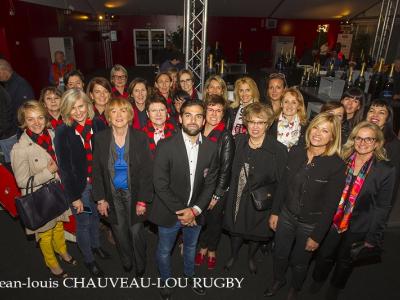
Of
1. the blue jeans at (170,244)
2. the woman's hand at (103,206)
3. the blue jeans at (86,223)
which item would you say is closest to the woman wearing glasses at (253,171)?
the blue jeans at (170,244)

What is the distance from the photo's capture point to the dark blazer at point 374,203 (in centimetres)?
225

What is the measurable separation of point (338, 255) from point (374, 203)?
24.5 inches

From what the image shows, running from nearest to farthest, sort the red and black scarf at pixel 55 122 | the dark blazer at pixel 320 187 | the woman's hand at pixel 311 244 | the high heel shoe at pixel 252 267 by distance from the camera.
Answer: the dark blazer at pixel 320 187, the woman's hand at pixel 311 244, the red and black scarf at pixel 55 122, the high heel shoe at pixel 252 267

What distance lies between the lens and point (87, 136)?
2678 millimetres

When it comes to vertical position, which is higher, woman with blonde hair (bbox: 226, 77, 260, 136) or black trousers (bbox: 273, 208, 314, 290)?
woman with blonde hair (bbox: 226, 77, 260, 136)

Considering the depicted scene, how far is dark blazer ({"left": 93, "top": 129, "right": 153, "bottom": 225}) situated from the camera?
2477 mm

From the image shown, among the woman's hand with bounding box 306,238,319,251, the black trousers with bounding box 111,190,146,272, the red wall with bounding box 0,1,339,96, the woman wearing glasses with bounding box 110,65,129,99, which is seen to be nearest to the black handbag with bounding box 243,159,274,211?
the woman's hand with bounding box 306,238,319,251

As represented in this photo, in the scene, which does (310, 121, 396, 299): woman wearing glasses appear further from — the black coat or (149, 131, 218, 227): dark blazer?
(149, 131, 218, 227): dark blazer

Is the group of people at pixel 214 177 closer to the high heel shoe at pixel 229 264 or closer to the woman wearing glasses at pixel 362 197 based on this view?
the woman wearing glasses at pixel 362 197

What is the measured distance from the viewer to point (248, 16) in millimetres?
17031

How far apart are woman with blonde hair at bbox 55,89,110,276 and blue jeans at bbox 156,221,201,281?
2.72 feet

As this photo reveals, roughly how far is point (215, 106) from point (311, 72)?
419 cm

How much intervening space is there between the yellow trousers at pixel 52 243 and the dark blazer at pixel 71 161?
0.47 m

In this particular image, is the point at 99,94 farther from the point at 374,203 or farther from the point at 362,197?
the point at 374,203
